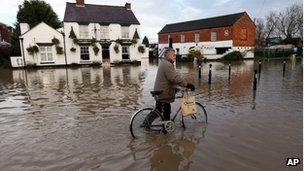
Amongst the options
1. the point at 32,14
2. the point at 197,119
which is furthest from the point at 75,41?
the point at 197,119

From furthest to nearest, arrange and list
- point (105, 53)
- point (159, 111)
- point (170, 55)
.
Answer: point (105, 53), point (159, 111), point (170, 55)

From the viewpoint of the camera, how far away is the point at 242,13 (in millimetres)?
44938

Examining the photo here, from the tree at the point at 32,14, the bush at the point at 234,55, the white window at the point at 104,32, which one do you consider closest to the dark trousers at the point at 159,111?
the white window at the point at 104,32

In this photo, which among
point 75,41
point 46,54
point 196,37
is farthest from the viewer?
point 196,37

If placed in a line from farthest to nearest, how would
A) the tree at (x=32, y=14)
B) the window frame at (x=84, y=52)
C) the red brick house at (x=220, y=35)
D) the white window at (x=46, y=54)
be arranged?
the red brick house at (x=220, y=35) → the tree at (x=32, y=14) → the window frame at (x=84, y=52) → the white window at (x=46, y=54)

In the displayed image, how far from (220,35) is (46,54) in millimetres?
26693

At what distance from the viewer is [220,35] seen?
45625mm

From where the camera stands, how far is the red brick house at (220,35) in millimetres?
44344

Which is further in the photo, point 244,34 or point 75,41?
point 244,34

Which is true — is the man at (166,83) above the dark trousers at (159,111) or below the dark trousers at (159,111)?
above

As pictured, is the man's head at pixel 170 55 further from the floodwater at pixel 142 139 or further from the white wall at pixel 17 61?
the white wall at pixel 17 61

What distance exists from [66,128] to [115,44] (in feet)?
98.9

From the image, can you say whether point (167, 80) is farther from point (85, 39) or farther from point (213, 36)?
point (213, 36)

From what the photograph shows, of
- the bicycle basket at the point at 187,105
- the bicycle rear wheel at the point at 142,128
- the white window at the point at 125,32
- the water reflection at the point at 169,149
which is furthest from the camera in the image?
the white window at the point at 125,32
